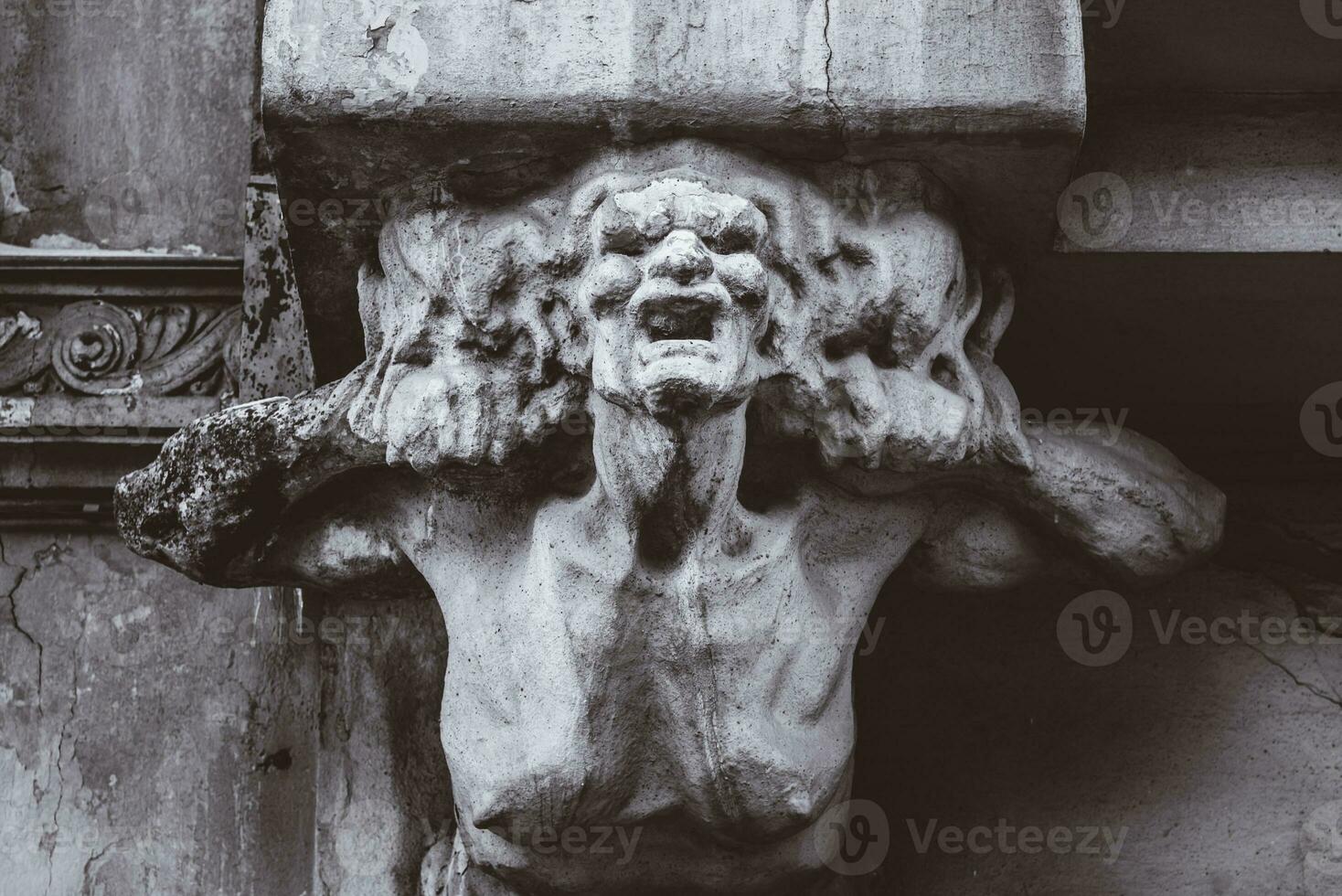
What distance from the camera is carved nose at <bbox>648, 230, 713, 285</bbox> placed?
1.54 meters

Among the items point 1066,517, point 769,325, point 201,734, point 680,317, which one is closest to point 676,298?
point 680,317

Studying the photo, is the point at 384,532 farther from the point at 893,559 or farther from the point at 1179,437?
the point at 1179,437

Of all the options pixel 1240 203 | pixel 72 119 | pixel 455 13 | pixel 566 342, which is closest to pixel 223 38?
pixel 72 119

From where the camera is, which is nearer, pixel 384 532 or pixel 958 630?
pixel 384 532

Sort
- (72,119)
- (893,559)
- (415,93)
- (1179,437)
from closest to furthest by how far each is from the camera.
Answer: (415,93)
(893,559)
(1179,437)
(72,119)

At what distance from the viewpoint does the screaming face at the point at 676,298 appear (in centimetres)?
152

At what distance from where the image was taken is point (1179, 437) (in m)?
2.12

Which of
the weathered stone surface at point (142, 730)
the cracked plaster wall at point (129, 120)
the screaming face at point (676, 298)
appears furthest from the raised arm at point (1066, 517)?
the cracked plaster wall at point (129, 120)

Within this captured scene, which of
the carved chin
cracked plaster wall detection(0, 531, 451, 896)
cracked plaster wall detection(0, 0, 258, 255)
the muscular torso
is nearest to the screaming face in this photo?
the carved chin

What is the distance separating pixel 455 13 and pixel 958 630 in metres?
0.98

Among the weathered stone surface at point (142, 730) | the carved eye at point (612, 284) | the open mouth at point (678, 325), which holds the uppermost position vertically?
the carved eye at point (612, 284)

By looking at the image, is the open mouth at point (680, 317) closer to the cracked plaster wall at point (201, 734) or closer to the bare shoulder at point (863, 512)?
the bare shoulder at point (863, 512)

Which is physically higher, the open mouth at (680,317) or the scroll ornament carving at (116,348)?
the open mouth at (680,317)

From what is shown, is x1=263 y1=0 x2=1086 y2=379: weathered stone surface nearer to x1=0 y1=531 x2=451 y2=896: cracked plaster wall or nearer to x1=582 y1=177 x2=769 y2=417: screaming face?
x1=582 y1=177 x2=769 y2=417: screaming face
